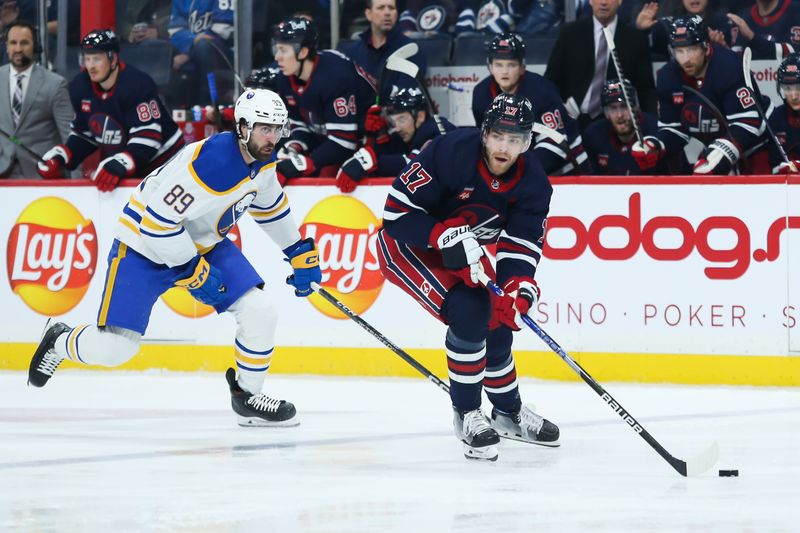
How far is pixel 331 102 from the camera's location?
700cm

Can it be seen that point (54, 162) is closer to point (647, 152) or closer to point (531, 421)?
point (647, 152)

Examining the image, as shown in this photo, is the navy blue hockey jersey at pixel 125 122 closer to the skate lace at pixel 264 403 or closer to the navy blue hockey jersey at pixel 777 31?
the skate lace at pixel 264 403

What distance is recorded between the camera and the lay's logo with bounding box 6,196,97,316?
23.7 ft

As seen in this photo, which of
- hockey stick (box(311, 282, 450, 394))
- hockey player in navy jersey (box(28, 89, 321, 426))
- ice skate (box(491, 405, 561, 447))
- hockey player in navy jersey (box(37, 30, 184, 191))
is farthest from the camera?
hockey player in navy jersey (box(37, 30, 184, 191))

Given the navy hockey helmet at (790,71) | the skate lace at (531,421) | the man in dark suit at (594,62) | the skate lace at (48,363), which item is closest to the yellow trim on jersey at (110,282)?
the skate lace at (48,363)

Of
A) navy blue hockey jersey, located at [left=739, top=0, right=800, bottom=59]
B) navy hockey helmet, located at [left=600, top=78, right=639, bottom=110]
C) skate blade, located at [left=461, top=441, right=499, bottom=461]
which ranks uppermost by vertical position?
navy blue hockey jersey, located at [left=739, top=0, right=800, bottom=59]

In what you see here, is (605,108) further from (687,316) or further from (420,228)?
(420,228)

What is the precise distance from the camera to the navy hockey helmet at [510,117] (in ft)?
14.6

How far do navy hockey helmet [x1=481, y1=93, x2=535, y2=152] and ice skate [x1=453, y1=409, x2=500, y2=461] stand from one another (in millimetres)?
866

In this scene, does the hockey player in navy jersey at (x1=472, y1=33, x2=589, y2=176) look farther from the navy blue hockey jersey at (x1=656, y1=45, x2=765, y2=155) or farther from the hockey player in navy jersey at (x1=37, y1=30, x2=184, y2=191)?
the hockey player in navy jersey at (x1=37, y1=30, x2=184, y2=191)

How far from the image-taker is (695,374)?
6.41 m

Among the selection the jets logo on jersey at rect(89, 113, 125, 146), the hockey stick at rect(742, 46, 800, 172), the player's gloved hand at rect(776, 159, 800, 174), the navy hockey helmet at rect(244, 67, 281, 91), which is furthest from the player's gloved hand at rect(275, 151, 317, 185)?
the player's gloved hand at rect(776, 159, 800, 174)

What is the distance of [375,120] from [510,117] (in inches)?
99.9

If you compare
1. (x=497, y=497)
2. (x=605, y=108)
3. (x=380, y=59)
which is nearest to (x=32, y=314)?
(x=380, y=59)
